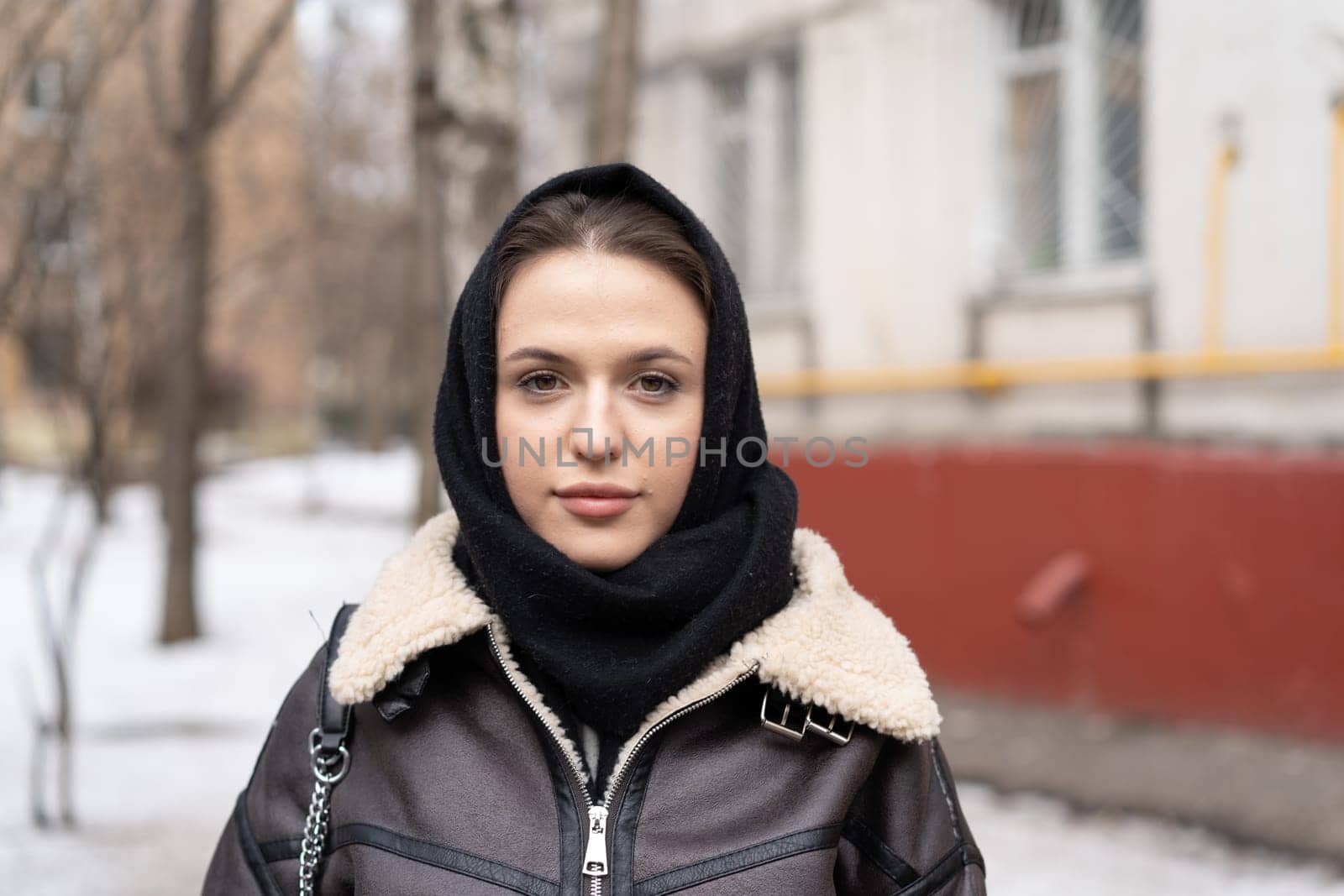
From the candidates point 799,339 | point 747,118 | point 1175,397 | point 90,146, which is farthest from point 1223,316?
point 90,146

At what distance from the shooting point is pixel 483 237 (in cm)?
574

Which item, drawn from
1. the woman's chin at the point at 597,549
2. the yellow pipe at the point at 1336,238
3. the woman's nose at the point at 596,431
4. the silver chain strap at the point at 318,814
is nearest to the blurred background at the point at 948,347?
the yellow pipe at the point at 1336,238

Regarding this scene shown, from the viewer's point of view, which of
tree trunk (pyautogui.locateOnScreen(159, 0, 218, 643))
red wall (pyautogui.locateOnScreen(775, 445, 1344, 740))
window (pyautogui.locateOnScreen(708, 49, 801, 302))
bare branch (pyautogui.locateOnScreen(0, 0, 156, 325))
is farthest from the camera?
window (pyautogui.locateOnScreen(708, 49, 801, 302))

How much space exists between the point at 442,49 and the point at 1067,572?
12.1 ft

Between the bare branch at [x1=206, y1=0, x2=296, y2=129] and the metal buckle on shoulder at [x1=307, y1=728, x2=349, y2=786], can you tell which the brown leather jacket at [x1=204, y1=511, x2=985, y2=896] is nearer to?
the metal buckle on shoulder at [x1=307, y1=728, x2=349, y2=786]

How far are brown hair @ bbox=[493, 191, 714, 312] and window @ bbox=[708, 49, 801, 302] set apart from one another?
5727 millimetres

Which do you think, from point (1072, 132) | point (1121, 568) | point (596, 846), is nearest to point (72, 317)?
point (1072, 132)

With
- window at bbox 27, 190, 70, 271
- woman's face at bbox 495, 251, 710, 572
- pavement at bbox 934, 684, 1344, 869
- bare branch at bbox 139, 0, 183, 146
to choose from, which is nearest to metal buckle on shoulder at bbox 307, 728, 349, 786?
woman's face at bbox 495, 251, 710, 572

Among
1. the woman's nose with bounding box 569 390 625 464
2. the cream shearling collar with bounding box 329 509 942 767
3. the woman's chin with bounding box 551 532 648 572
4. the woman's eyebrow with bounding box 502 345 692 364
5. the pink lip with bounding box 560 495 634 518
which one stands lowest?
the cream shearling collar with bounding box 329 509 942 767

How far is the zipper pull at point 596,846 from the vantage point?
1398 millimetres

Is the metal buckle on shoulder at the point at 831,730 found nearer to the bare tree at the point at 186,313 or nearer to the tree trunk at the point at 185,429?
the bare tree at the point at 186,313

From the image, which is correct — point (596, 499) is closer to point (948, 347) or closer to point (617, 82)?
point (617, 82)

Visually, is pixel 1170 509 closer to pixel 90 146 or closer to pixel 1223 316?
pixel 1223 316

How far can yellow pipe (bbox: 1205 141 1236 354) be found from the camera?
5.28 metres
